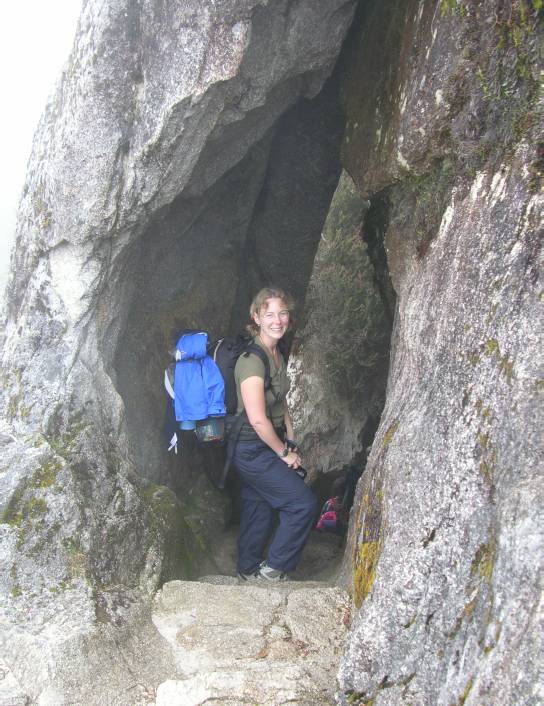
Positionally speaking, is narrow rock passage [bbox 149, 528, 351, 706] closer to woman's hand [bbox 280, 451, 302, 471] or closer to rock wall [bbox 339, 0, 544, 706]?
rock wall [bbox 339, 0, 544, 706]

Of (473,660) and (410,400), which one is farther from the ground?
(410,400)

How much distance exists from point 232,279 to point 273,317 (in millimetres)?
2699

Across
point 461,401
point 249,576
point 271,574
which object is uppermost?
point 461,401

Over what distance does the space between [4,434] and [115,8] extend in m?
3.55

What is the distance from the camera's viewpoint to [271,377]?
5953 millimetres

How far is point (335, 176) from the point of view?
8406 mm

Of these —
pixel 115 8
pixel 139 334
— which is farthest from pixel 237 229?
pixel 115 8

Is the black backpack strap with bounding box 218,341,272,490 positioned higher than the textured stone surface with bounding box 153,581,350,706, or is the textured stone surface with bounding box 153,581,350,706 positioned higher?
the black backpack strap with bounding box 218,341,272,490

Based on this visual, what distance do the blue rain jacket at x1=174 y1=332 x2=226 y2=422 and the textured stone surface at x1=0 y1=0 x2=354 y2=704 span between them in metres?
0.63

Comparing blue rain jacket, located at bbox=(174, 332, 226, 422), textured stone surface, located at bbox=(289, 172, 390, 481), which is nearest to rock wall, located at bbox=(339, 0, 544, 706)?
blue rain jacket, located at bbox=(174, 332, 226, 422)

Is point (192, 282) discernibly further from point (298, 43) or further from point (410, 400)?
point (410, 400)

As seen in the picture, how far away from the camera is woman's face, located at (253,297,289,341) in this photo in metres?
5.78

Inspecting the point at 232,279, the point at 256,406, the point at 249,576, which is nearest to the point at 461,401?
the point at 256,406

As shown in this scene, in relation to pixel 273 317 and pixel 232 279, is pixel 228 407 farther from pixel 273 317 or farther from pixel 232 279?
pixel 232 279
